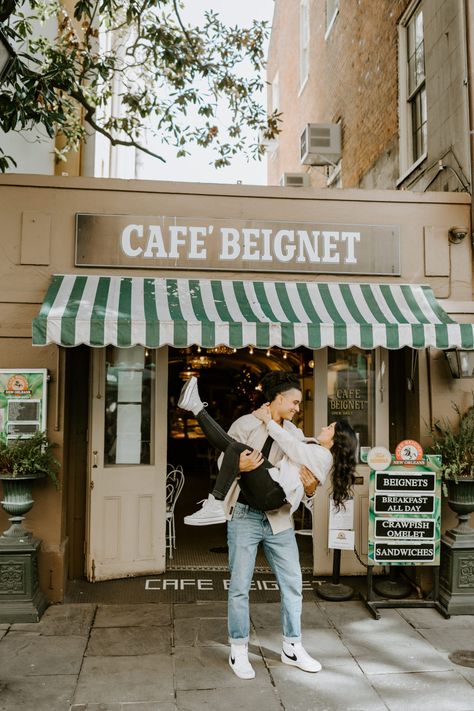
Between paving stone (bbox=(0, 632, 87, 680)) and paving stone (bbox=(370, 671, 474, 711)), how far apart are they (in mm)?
2138

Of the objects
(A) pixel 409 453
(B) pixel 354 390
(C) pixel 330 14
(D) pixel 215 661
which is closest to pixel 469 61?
(B) pixel 354 390

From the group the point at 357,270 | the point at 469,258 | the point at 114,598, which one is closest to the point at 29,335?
the point at 114,598

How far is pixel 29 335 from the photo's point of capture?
19.2ft

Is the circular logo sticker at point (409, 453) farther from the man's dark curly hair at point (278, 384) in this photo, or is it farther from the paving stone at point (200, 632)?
the paving stone at point (200, 632)

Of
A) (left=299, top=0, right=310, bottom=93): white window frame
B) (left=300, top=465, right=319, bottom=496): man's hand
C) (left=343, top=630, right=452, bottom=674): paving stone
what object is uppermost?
(left=299, top=0, right=310, bottom=93): white window frame

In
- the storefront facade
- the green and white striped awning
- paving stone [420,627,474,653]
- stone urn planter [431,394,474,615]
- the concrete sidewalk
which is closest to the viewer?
the concrete sidewalk

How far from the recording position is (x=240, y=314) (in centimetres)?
539

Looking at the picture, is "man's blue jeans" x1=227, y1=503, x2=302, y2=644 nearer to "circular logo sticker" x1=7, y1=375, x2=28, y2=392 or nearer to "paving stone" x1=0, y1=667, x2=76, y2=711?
"paving stone" x1=0, y1=667, x2=76, y2=711

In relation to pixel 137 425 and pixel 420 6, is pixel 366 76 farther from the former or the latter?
Answer: pixel 137 425

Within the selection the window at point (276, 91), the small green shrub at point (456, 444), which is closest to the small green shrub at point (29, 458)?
the small green shrub at point (456, 444)

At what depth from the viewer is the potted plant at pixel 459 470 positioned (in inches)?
218

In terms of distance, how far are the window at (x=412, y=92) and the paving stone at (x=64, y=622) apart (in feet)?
21.8

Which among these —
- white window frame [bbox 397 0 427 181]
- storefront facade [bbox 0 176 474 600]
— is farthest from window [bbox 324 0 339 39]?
storefront facade [bbox 0 176 474 600]

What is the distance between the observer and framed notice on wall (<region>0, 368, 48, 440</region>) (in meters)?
5.67
